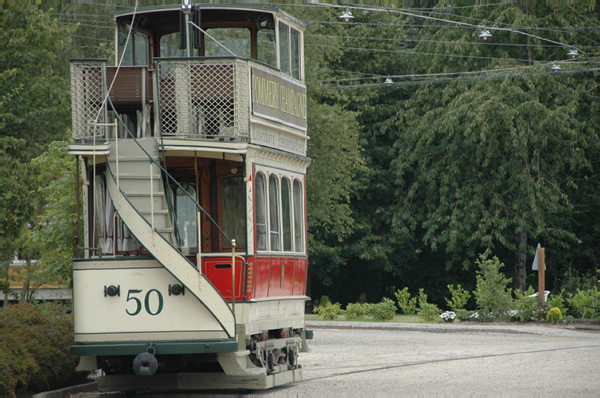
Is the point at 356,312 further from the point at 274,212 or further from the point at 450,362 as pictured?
the point at 274,212

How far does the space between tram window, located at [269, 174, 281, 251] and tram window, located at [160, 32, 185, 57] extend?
9.04ft

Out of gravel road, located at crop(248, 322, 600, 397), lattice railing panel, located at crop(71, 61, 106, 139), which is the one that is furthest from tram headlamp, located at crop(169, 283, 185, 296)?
gravel road, located at crop(248, 322, 600, 397)

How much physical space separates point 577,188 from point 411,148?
23.6 feet

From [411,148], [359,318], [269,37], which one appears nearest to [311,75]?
[411,148]

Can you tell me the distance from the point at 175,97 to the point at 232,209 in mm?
2012

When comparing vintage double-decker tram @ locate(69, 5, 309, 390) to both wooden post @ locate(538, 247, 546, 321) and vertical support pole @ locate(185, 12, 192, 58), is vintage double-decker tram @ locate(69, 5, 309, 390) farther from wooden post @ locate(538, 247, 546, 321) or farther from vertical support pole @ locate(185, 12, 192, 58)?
wooden post @ locate(538, 247, 546, 321)

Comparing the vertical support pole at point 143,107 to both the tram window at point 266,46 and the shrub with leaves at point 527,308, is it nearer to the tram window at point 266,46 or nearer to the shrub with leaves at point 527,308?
the tram window at point 266,46

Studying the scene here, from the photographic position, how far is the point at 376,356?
23156mm

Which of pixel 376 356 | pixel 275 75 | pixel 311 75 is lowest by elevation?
pixel 376 356

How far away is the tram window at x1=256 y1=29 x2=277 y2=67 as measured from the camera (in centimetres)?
1661

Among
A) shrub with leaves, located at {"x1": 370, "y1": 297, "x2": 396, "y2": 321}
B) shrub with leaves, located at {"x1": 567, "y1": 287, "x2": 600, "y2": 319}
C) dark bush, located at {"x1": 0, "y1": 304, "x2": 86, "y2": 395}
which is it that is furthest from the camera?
shrub with leaves, located at {"x1": 370, "y1": 297, "x2": 396, "y2": 321}

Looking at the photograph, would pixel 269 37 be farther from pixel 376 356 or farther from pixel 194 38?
pixel 376 356

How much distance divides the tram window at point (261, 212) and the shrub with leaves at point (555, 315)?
64.7 ft

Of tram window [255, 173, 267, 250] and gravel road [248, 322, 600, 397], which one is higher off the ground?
tram window [255, 173, 267, 250]
